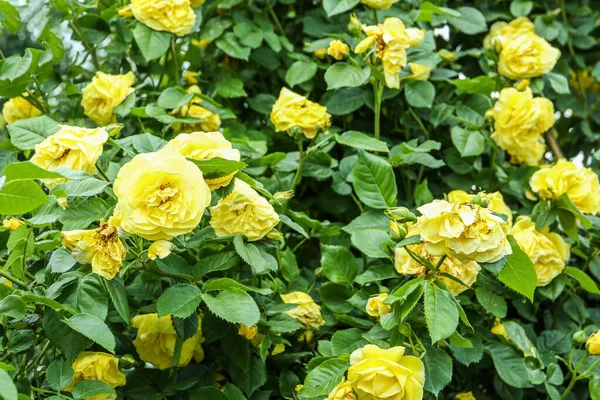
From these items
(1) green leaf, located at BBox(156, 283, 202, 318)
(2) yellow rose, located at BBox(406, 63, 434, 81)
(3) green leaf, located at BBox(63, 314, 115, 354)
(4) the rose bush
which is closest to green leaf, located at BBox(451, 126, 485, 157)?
(4) the rose bush

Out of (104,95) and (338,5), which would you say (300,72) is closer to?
(338,5)

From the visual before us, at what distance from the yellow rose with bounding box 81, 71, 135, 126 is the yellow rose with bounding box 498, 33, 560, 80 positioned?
0.71 m

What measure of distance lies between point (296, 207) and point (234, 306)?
600 millimetres

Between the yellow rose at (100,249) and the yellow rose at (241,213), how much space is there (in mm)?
139

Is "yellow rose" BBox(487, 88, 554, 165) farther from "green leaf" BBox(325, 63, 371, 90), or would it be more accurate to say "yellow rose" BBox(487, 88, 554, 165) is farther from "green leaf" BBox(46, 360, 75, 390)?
"green leaf" BBox(46, 360, 75, 390)

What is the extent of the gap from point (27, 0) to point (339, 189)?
822 millimetres

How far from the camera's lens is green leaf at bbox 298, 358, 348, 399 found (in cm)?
97

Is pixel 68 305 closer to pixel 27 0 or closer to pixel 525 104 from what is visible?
pixel 525 104

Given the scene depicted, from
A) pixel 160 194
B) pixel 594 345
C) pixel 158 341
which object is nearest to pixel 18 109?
pixel 158 341

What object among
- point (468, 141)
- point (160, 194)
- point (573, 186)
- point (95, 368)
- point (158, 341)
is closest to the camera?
point (160, 194)

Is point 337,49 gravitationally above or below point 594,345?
above

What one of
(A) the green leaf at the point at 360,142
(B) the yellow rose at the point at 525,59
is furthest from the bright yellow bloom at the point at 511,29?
(A) the green leaf at the point at 360,142

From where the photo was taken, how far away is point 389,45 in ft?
4.17

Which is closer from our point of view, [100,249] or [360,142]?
[100,249]
